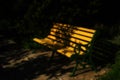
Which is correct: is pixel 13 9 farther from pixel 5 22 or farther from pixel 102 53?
pixel 102 53

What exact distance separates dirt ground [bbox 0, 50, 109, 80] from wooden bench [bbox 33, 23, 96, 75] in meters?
0.27

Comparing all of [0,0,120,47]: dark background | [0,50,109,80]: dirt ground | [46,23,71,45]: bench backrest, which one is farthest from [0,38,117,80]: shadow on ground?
[0,0,120,47]: dark background

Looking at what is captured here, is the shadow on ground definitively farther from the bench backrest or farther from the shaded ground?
the bench backrest

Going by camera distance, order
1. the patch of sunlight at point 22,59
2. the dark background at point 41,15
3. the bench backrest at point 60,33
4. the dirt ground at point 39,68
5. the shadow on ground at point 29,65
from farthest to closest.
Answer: the dark background at point 41,15, the bench backrest at point 60,33, the patch of sunlight at point 22,59, the shadow on ground at point 29,65, the dirt ground at point 39,68

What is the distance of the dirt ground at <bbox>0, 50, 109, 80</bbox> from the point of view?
549 centimetres

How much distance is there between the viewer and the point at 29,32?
8.67 metres

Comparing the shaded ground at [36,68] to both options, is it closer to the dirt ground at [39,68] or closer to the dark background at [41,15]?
the dirt ground at [39,68]

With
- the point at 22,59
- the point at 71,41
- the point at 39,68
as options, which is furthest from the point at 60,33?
the point at 39,68

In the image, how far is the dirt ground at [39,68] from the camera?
18.0 ft

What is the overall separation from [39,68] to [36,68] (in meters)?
0.08

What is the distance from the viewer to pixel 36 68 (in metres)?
6.19

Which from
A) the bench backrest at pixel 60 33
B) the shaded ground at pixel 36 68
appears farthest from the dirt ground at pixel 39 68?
the bench backrest at pixel 60 33

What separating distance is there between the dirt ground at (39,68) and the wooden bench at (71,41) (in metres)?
0.27

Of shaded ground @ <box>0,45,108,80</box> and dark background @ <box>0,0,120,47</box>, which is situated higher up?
dark background @ <box>0,0,120,47</box>
